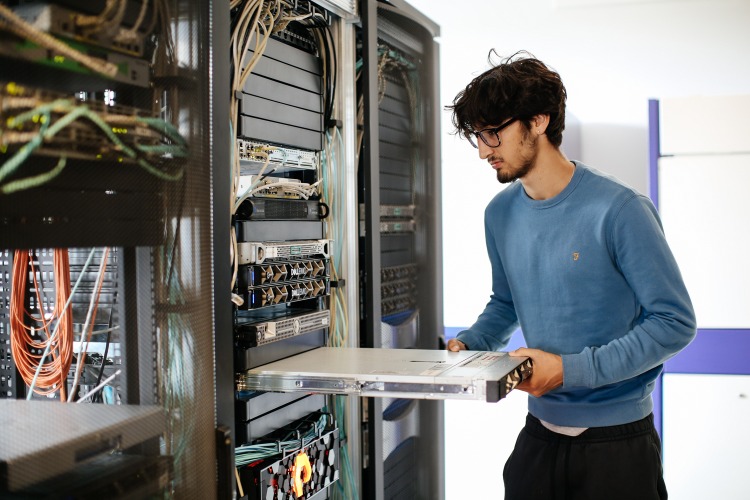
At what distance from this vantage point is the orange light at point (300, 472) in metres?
1.74

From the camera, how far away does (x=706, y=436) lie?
3137 mm

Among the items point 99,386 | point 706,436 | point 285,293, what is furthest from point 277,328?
point 706,436

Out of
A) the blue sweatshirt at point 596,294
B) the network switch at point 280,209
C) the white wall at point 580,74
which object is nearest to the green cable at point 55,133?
the network switch at point 280,209

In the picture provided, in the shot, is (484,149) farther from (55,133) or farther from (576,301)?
(55,133)

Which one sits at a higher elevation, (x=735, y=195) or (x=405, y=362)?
(x=735, y=195)

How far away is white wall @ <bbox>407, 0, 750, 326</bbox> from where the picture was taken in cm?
369

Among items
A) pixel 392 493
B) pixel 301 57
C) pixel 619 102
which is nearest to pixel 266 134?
pixel 301 57

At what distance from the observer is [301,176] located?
198 cm

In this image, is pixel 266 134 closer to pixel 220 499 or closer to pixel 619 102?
pixel 220 499

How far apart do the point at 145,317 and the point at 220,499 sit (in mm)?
361

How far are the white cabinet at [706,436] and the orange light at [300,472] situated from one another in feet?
6.26

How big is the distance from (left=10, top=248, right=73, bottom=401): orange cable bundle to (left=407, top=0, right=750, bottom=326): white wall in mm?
2289

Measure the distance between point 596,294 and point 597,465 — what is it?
36 centimetres

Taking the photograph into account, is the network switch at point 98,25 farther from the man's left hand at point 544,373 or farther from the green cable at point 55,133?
the man's left hand at point 544,373
